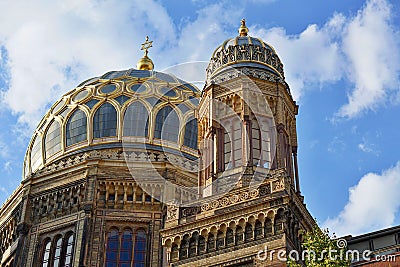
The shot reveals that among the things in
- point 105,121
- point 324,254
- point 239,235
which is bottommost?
point 324,254

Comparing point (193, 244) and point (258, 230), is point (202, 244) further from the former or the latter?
point (258, 230)

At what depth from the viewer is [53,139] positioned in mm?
41312

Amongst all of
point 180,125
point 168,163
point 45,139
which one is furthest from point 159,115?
point 45,139

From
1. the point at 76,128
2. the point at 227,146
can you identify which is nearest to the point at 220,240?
the point at 227,146

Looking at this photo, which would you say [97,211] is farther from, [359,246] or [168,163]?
[359,246]

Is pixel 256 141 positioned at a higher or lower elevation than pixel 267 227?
higher

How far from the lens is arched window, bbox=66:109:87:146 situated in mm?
40344

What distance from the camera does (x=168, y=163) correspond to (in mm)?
37938

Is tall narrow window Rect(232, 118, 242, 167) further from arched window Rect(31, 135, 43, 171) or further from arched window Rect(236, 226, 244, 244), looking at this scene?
arched window Rect(31, 135, 43, 171)

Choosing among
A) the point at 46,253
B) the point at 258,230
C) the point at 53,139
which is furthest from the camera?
the point at 53,139

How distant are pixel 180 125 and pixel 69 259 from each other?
9530mm

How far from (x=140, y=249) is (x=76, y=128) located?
8.33 metres

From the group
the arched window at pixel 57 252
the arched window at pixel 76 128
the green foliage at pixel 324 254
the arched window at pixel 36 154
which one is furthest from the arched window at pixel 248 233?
the arched window at pixel 36 154

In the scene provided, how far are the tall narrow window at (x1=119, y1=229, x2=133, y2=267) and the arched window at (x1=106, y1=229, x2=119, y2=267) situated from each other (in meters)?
0.24
